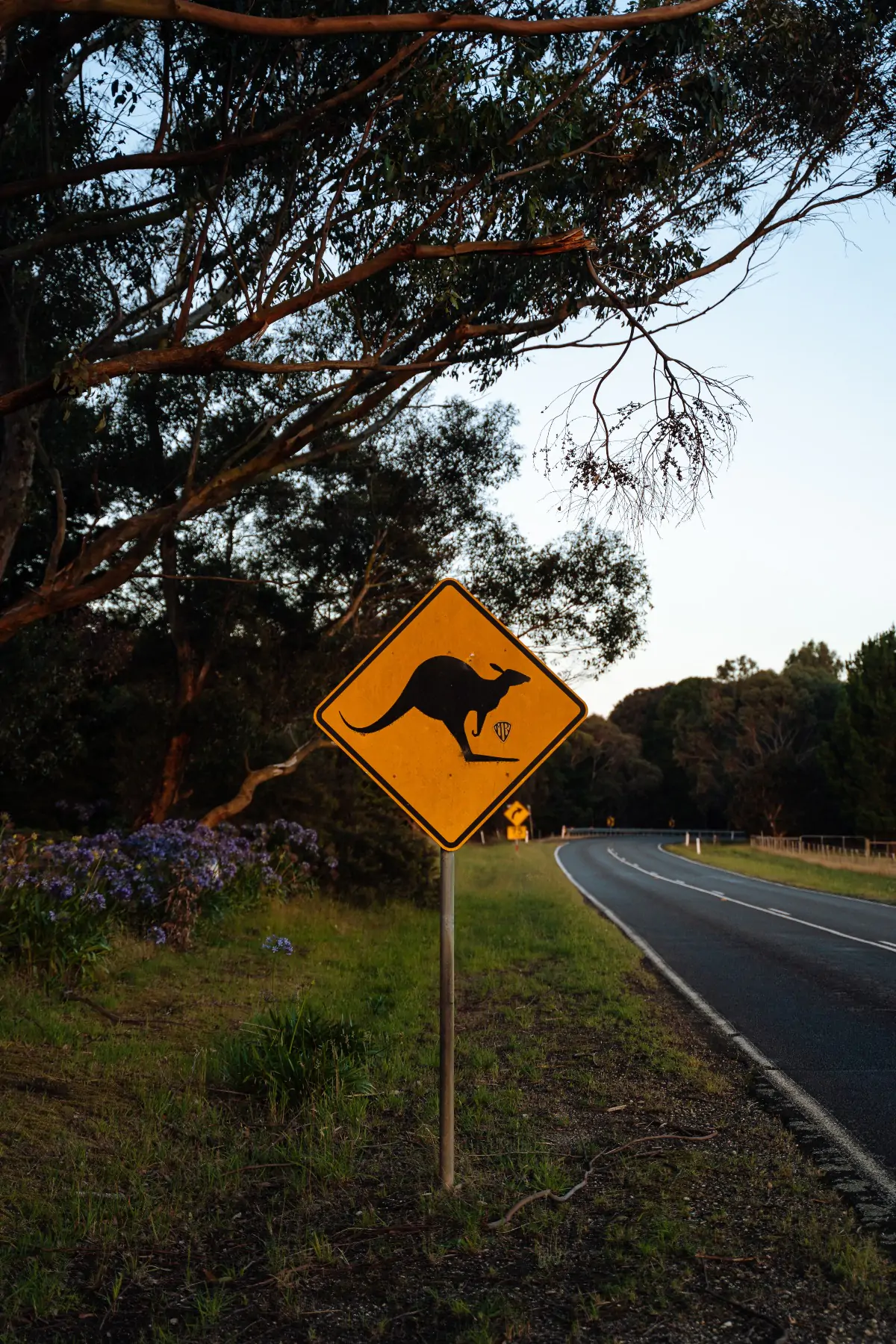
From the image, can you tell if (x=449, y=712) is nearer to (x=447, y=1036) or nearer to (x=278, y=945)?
(x=447, y=1036)

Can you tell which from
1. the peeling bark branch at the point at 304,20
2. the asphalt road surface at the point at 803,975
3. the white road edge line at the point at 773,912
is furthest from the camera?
the white road edge line at the point at 773,912

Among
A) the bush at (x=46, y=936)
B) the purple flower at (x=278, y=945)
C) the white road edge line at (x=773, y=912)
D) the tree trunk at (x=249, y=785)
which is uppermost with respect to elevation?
the tree trunk at (x=249, y=785)

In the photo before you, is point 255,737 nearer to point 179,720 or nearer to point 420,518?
point 179,720

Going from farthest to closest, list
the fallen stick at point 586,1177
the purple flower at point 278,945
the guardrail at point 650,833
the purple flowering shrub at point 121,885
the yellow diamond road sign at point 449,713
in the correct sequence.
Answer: the guardrail at point 650,833 < the purple flower at point 278,945 < the purple flowering shrub at point 121,885 < the yellow diamond road sign at point 449,713 < the fallen stick at point 586,1177

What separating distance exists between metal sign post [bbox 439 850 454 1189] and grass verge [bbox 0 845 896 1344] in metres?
0.15

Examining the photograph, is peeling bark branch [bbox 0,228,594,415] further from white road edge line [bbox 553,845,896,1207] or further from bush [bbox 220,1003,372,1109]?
white road edge line [bbox 553,845,896,1207]

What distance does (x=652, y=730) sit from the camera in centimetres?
11819

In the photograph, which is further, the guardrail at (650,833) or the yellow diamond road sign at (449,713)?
the guardrail at (650,833)

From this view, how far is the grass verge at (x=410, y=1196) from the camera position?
3.67m

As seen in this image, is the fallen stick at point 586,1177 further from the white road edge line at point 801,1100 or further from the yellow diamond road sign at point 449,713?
the yellow diamond road sign at point 449,713

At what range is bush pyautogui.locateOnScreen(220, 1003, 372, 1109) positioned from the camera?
616 cm

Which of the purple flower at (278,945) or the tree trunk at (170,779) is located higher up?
the tree trunk at (170,779)

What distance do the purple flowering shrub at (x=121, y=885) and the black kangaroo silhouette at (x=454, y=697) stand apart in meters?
5.66

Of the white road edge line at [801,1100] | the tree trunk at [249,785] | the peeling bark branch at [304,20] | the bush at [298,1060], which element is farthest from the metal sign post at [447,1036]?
the tree trunk at [249,785]
